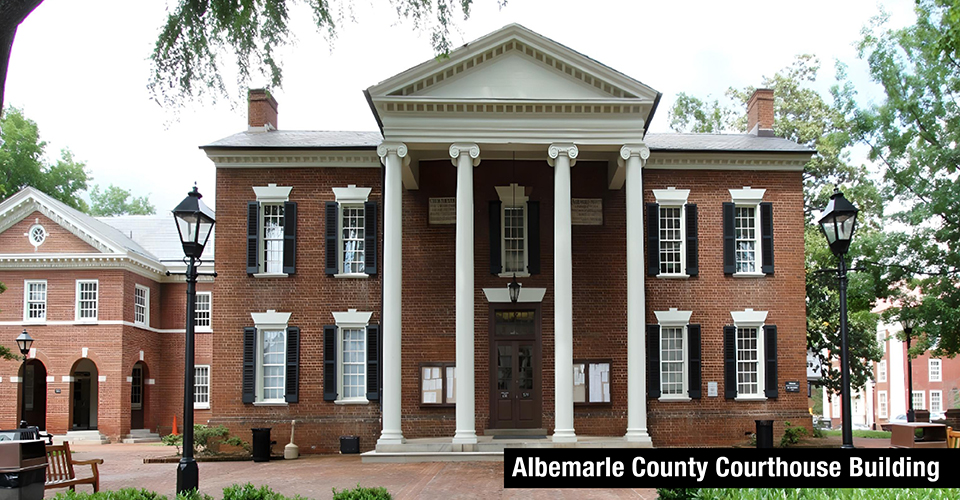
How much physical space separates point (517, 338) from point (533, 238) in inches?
110

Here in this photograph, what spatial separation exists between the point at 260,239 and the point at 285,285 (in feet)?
4.92

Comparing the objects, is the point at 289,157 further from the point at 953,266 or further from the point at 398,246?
the point at 953,266

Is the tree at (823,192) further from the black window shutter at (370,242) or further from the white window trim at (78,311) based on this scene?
the white window trim at (78,311)

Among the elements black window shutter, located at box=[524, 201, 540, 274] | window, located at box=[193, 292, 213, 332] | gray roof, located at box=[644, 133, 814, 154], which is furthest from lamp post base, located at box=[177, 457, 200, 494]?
window, located at box=[193, 292, 213, 332]

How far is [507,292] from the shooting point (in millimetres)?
23656

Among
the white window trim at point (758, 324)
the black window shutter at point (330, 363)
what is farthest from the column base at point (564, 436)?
the black window shutter at point (330, 363)

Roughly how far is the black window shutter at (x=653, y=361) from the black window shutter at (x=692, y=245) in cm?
193

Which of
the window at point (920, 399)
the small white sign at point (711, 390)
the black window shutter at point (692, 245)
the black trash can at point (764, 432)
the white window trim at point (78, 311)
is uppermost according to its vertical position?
the black window shutter at point (692, 245)

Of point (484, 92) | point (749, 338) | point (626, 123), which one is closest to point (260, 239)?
point (484, 92)

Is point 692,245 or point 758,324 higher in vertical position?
point 692,245

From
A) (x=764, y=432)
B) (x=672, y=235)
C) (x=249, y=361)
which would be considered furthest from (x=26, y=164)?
(x=764, y=432)

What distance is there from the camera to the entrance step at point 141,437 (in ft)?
116

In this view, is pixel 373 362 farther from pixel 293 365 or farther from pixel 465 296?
pixel 465 296

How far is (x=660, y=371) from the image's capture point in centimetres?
2409
